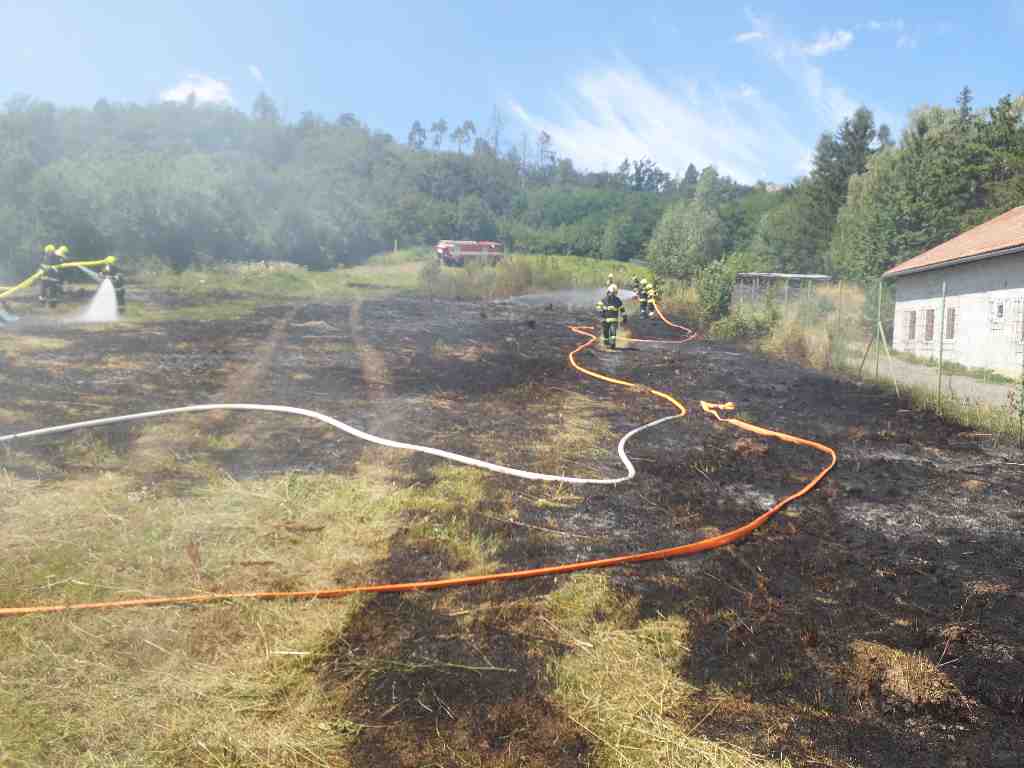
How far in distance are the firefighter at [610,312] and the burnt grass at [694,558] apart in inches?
118

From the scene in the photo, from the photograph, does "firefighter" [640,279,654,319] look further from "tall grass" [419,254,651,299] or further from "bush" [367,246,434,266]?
"bush" [367,246,434,266]

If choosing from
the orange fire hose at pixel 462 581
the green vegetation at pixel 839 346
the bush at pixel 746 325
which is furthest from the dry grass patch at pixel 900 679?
the bush at pixel 746 325

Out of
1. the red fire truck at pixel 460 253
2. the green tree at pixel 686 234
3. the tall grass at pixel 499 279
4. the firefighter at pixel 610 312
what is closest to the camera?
the firefighter at pixel 610 312

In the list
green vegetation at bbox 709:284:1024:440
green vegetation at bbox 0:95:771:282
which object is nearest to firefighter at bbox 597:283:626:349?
green vegetation at bbox 709:284:1024:440

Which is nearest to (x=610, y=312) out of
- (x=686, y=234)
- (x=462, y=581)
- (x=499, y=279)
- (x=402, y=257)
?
(x=462, y=581)

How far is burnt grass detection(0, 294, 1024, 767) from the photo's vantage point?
2412mm

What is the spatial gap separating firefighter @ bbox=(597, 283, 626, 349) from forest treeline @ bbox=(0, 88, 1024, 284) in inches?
260

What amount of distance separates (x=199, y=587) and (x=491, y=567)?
1.53 meters

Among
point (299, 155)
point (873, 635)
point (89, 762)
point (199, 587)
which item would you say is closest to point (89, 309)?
point (199, 587)

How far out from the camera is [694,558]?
3.87m

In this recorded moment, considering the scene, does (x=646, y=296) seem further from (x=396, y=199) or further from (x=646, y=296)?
(x=396, y=199)

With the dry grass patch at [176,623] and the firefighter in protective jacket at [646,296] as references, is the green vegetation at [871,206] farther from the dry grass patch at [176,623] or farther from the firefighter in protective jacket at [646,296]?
the dry grass patch at [176,623]

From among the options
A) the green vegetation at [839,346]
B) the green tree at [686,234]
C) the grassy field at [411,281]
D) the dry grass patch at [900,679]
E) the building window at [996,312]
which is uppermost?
the green tree at [686,234]

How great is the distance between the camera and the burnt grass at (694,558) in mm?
2412
